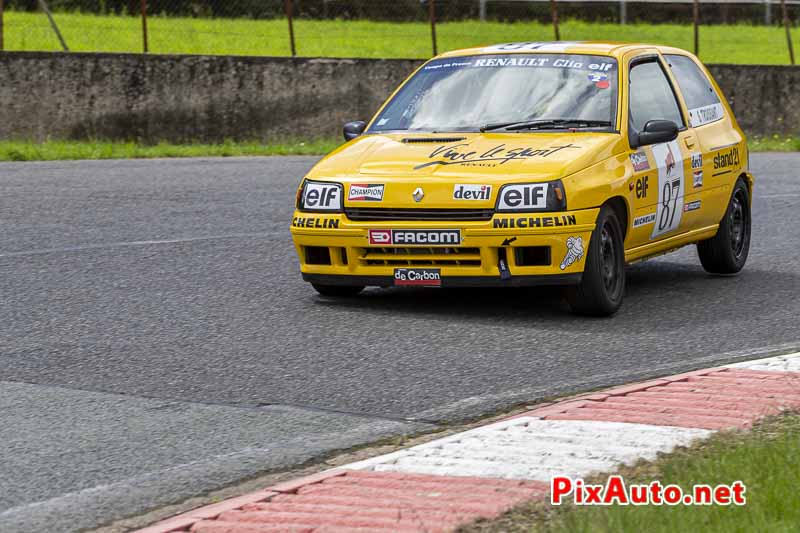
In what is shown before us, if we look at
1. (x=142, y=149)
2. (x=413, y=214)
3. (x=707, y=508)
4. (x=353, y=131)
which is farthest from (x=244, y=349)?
(x=142, y=149)

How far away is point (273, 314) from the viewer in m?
8.95

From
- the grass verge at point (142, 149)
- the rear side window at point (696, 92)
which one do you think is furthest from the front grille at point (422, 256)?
the grass verge at point (142, 149)

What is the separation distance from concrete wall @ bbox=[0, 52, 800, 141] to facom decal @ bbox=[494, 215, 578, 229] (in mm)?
14361

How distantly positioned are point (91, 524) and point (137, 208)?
931cm

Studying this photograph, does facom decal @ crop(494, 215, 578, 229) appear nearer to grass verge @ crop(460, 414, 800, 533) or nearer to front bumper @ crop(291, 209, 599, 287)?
front bumper @ crop(291, 209, 599, 287)

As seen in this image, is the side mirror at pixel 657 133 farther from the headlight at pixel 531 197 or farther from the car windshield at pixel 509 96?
the headlight at pixel 531 197

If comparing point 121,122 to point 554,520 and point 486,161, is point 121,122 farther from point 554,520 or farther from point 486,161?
point 554,520

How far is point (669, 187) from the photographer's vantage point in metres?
9.79

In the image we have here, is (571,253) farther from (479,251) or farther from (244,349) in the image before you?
(244,349)

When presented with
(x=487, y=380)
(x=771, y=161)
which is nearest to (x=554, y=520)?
(x=487, y=380)

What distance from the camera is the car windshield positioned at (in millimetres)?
9586

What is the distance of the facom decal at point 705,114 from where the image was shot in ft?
34.4

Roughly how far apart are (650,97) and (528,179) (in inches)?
75.1
